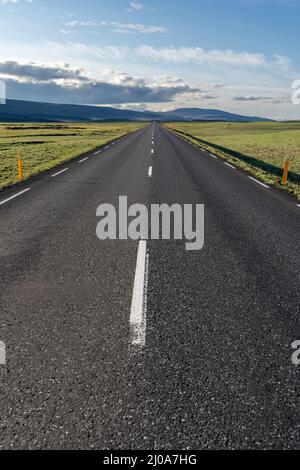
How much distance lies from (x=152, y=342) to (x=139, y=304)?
83 cm

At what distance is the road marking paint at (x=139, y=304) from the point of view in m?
3.86

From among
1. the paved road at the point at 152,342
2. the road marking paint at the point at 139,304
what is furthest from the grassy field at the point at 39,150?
the road marking paint at the point at 139,304

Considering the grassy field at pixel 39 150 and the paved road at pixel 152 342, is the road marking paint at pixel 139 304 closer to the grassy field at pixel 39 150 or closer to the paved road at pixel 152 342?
the paved road at pixel 152 342

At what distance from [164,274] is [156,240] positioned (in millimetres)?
1740

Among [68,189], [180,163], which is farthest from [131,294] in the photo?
[180,163]

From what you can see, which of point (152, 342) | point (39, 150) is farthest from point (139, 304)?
point (39, 150)

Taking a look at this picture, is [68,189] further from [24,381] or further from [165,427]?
[165,427]

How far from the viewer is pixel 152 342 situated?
376 centimetres

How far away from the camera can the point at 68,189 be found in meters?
12.4

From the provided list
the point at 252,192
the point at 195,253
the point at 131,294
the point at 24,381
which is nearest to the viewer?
the point at 24,381

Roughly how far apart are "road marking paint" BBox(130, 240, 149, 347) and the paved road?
0.07 meters

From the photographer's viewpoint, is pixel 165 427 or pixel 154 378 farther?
pixel 154 378

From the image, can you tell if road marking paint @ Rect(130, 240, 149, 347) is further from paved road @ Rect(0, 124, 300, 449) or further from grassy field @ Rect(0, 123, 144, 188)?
grassy field @ Rect(0, 123, 144, 188)

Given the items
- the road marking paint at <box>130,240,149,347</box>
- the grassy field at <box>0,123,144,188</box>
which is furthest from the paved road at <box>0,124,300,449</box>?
the grassy field at <box>0,123,144,188</box>
